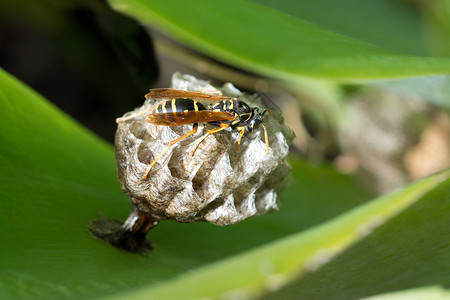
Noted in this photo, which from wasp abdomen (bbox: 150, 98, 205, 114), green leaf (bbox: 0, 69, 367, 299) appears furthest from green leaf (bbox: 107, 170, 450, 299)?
wasp abdomen (bbox: 150, 98, 205, 114)

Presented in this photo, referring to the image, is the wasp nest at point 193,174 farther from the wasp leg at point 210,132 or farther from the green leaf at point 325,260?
the green leaf at point 325,260

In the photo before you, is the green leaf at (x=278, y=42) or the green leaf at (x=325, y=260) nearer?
the green leaf at (x=325, y=260)

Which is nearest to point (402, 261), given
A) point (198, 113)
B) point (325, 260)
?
point (325, 260)

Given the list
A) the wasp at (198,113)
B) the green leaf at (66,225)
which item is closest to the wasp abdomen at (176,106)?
the wasp at (198,113)

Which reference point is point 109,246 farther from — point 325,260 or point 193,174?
point 325,260

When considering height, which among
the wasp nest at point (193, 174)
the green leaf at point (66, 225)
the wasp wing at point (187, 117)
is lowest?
the green leaf at point (66, 225)

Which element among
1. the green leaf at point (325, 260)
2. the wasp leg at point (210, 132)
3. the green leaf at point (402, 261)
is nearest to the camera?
the green leaf at point (325, 260)

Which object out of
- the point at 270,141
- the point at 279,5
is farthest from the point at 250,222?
the point at 279,5
